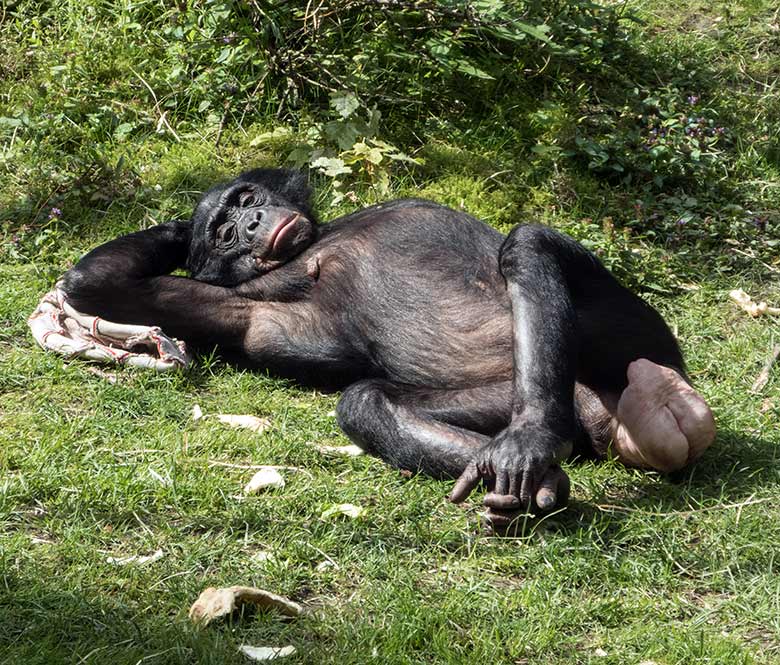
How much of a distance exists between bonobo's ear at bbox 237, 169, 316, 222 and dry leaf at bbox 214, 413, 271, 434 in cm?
136

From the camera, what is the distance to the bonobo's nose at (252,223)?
18.4ft

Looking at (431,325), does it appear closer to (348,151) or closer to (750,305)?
(750,305)

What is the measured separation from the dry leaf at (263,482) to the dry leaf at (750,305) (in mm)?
2971

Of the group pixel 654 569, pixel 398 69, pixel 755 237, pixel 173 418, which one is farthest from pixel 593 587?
pixel 398 69

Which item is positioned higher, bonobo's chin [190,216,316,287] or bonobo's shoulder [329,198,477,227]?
bonobo's shoulder [329,198,477,227]

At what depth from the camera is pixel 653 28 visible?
28.5 ft

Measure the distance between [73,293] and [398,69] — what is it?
3148mm

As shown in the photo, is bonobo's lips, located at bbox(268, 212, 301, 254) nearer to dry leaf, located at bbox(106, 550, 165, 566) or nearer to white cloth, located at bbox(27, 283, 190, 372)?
white cloth, located at bbox(27, 283, 190, 372)

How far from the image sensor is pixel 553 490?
3.90 meters

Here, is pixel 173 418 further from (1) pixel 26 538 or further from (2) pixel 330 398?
(1) pixel 26 538

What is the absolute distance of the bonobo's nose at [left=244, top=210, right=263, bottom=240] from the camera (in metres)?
5.61

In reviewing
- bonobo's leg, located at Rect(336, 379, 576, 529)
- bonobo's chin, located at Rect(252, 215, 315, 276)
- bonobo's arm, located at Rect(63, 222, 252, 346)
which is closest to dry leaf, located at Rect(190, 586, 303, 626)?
bonobo's leg, located at Rect(336, 379, 576, 529)

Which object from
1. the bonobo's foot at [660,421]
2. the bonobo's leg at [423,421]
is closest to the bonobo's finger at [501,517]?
the bonobo's leg at [423,421]

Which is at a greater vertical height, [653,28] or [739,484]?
[653,28]
